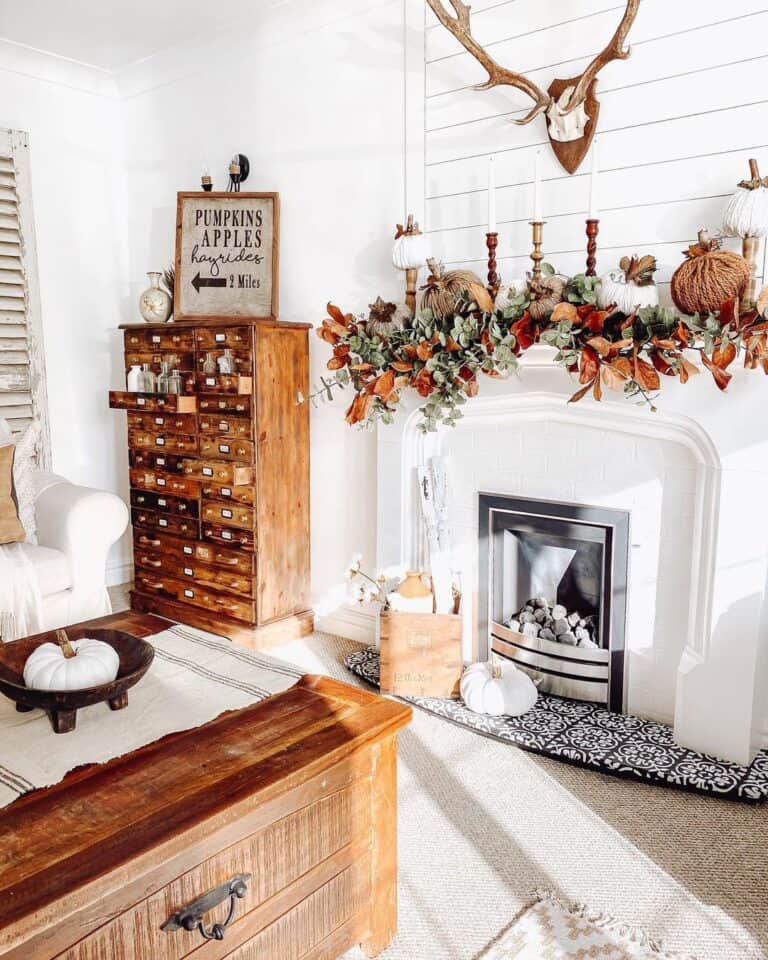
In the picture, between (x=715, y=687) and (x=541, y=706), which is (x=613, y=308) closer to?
(x=715, y=687)

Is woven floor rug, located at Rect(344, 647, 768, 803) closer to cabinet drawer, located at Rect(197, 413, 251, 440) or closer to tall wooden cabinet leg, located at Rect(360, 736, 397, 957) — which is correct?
tall wooden cabinet leg, located at Rect(360, 736, 397, 957)

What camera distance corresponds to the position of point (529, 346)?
2.45 metres

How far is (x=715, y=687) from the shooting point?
2383 millimetres

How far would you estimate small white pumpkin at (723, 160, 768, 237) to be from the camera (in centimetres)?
211

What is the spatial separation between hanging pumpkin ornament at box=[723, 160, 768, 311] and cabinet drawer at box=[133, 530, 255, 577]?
6.83 ft

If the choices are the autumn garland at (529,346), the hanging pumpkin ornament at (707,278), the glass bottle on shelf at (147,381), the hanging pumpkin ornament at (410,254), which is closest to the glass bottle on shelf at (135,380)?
the glass bottle on shelf at (147,381)

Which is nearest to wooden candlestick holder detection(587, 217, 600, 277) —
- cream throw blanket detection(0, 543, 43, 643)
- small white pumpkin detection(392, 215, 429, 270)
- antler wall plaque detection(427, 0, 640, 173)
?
antler wall plaque detection(427, 0, 640, 173)

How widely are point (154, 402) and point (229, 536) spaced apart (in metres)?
0.68

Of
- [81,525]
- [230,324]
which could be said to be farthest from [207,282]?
[81,525]

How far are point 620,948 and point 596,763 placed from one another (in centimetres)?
72

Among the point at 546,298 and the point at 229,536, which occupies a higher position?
the point at 546,298

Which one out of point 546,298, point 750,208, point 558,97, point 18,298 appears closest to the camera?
point 750,208

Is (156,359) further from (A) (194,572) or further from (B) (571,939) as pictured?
(B) (571,939)

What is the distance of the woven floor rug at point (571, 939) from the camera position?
5.39 feet
